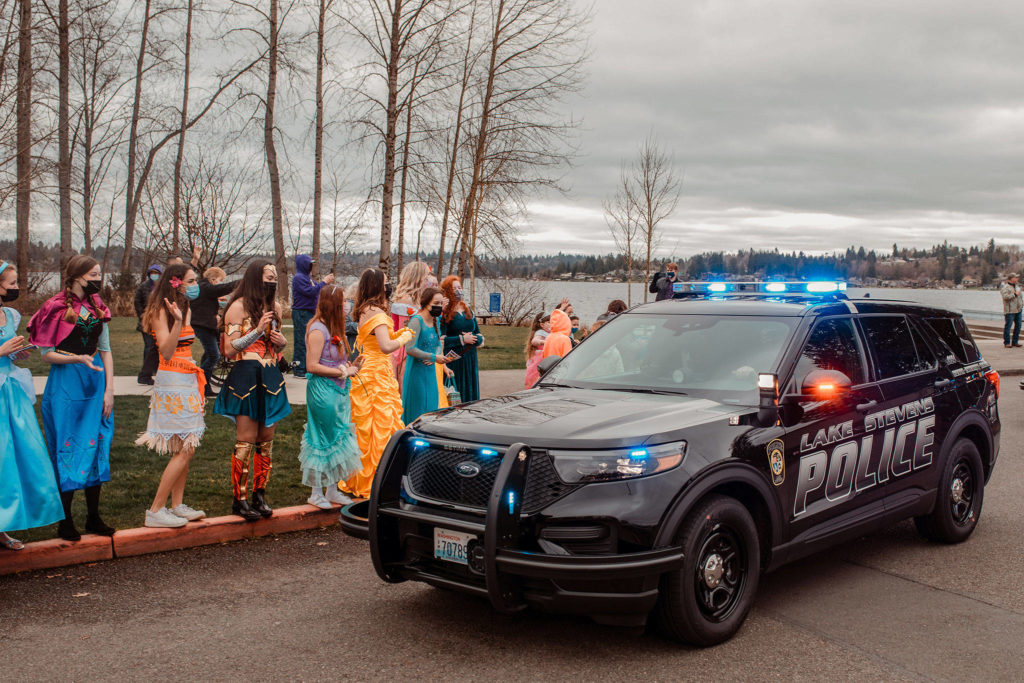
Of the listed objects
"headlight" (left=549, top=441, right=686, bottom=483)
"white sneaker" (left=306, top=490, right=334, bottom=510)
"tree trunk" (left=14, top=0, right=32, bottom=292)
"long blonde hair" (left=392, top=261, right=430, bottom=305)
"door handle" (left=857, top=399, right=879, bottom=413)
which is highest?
"tree trunk" (left=14, top=0, right=32, bottom=292)

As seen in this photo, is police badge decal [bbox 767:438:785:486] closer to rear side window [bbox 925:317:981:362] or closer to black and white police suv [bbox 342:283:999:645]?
black and white police suv [bbox 342:283:999:645]

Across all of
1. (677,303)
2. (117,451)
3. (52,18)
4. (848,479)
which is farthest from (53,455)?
(52,18)

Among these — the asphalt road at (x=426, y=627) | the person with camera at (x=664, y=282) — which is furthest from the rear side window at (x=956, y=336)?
the person with camera at (x=664, y=282)

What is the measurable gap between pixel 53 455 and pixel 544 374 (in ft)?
10.5

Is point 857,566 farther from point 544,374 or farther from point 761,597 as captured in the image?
point 544,374

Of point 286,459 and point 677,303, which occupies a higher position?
point 677,303

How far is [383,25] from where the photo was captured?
16.3 meters

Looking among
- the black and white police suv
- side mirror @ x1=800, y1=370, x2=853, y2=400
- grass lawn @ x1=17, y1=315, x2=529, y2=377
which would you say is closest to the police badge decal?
the black and white police suv

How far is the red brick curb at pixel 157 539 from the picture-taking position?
5395 mm

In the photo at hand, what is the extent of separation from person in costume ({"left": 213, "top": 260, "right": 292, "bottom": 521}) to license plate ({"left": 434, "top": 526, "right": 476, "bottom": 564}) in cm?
226

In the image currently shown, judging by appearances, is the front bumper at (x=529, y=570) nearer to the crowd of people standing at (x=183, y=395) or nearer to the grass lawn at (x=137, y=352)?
the crowd of people standing at (x=183, y=395)

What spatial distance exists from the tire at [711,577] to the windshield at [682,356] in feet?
2.53

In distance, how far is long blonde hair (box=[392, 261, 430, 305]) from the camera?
26.6ft

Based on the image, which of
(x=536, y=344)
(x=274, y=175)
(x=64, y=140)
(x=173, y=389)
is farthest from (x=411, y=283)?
(x=274, y=175)
